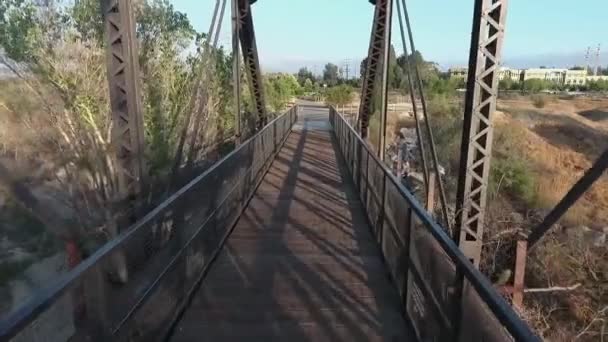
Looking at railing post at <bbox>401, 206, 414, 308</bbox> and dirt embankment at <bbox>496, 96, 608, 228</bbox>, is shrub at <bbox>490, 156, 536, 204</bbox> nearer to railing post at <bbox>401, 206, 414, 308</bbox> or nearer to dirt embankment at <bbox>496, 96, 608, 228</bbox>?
dirt embankment at <bbox>496, 96, 608, 228</bbox>

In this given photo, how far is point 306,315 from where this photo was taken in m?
4.58

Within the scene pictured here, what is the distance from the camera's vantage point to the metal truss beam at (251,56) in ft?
55.6

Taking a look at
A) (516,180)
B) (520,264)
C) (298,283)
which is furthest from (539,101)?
(298,283)

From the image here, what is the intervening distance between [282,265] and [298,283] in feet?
2.15

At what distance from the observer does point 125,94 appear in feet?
19.8

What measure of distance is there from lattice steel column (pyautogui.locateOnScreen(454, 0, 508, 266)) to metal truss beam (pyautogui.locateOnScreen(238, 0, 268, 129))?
1239cm

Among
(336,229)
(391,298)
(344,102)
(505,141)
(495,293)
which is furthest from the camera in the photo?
(344,102)

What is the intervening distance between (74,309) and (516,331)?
2.22m

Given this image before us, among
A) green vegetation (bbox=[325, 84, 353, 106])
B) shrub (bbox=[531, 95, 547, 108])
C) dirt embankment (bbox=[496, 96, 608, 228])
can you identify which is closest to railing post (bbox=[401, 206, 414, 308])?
dirt embankment (bbox=[496, 96, 608, 228])

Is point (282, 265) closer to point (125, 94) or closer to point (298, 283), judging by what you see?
point (298, 283)

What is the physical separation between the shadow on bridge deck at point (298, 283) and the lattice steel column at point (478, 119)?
1.20 metres

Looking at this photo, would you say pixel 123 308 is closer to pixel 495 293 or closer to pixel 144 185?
pixel 495 293

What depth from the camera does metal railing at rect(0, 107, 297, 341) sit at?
2.28 m

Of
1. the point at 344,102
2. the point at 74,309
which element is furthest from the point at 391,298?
the point at 344,102
